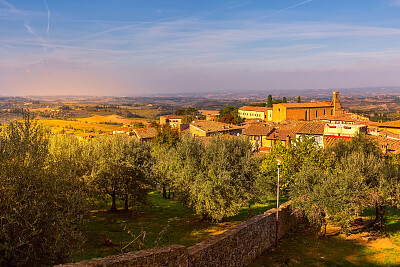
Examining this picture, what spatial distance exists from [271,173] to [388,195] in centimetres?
1139

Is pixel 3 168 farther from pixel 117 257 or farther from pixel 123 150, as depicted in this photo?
pixel 123 150

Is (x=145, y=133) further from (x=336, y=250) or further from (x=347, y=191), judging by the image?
(x=336, y=250)

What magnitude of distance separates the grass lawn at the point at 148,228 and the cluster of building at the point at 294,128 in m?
8.15

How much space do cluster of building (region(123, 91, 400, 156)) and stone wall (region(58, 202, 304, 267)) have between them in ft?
37.1

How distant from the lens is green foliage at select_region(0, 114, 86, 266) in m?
11.3

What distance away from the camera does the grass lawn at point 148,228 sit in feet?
58.4

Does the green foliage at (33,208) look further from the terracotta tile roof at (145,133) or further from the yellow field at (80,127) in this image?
the yellow field at (80,127)

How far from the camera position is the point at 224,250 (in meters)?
13.9

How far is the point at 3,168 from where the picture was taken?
39.4 feet

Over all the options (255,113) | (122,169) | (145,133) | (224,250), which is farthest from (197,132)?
(255,113)

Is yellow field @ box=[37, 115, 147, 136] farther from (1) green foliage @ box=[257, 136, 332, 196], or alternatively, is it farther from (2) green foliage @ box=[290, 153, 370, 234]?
(2) green foliage @ box=[290, 153, 370, 234]

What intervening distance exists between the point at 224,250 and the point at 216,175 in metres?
8.60

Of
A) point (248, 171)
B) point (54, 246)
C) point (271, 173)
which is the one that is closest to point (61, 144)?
point (54, 246)

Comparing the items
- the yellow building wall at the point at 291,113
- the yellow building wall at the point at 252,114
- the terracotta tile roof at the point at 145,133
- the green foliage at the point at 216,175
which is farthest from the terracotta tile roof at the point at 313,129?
the yellow building wall at the point at 252,114
